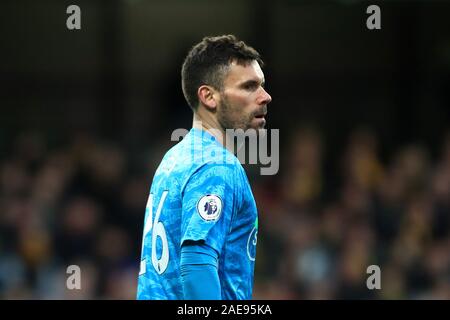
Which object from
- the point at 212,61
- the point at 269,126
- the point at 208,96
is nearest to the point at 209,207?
the point at 208,96

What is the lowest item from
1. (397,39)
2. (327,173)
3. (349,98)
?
(327,173)

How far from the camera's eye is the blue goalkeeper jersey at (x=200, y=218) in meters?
4.01

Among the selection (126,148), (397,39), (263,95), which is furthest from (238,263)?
(397,39)

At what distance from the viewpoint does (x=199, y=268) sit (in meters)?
3.89

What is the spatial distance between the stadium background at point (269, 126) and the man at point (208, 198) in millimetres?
5233

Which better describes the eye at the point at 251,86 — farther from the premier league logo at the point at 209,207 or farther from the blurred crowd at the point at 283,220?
the blurred crowd at the point at 283,220

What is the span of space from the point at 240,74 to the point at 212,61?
149mm

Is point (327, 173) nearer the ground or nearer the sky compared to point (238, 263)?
nearer the ground

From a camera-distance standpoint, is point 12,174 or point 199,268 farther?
point 12,174

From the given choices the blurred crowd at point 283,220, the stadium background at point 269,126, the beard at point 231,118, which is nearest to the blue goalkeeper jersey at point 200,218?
the beard at point 231,118

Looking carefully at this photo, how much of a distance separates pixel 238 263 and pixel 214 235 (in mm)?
263

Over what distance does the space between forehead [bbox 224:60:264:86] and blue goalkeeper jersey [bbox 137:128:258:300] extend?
0.30 meters
